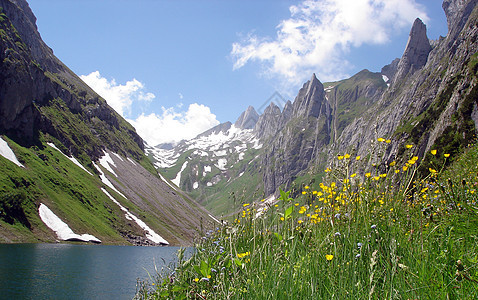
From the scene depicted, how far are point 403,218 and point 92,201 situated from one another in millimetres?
144237

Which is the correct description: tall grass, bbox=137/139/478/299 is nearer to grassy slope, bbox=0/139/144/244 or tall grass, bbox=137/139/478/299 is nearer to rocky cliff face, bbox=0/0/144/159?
grassy slope, bbox=0/139/144/244

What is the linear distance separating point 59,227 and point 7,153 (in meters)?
38.7

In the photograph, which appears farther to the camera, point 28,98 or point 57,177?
point 28,98

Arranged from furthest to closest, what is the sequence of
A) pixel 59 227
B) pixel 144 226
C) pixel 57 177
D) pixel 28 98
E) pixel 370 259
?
pixel 144 226, pixel 28 98, pixel 57 177, pixel 59 227, pixel 370 259

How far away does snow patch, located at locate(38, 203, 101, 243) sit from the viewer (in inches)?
3834

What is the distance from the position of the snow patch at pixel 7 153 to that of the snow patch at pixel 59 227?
73.7 feet

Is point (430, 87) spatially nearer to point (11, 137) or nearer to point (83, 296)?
point (83, 296)

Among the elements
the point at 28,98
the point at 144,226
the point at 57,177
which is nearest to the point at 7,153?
the point at 57,177

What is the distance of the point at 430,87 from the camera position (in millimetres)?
155125

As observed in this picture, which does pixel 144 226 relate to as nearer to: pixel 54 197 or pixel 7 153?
pixel 54 197

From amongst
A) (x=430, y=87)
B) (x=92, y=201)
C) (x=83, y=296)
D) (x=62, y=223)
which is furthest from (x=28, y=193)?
(x=430, y=87)

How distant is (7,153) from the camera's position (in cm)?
11100

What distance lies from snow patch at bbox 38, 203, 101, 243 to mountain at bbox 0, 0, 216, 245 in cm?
29

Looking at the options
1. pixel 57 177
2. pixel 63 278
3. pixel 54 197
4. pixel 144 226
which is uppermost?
pixel 57 177
